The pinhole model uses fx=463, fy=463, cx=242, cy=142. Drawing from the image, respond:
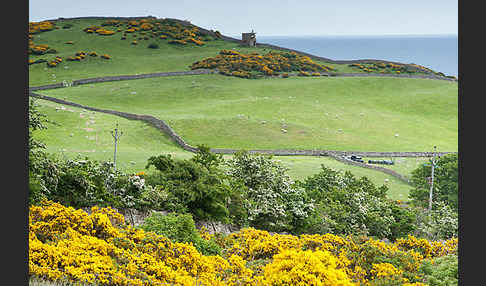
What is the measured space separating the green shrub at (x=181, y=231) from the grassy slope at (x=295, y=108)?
25.5 metres

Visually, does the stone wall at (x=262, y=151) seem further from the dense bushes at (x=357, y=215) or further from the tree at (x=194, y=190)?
the tree at (x=194, y=190)

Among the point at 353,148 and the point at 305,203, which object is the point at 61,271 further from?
the point at 353,148

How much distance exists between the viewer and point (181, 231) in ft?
41.6

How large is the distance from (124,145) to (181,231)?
2452 centimetres

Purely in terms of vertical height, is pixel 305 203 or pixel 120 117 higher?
pixel 120 117

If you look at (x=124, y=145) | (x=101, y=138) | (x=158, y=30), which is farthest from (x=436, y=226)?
(x=158, y=30)

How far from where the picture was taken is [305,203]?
68.7ft

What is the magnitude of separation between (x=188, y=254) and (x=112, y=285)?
7.82ft

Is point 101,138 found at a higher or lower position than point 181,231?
higher

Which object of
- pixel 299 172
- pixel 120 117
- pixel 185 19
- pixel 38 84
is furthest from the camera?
pixel 185 19

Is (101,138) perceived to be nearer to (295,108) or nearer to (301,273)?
(295,108)

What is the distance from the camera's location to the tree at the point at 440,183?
27.8 m

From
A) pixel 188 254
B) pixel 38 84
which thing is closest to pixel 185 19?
pixel 38 84

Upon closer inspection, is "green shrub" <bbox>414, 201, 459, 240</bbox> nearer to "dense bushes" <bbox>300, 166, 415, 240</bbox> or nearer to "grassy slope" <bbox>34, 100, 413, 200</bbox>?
"dense bushes" <bbox>300, 166, 415, 240</bbox>
